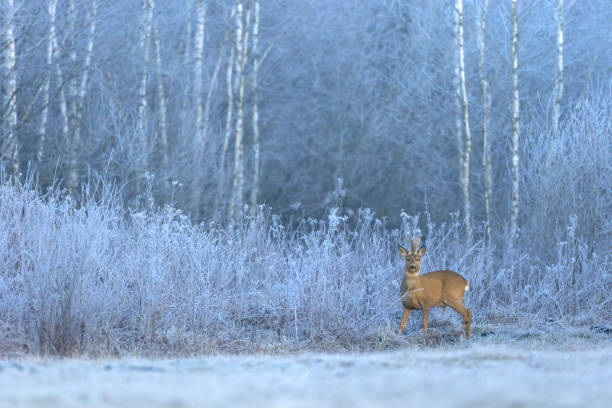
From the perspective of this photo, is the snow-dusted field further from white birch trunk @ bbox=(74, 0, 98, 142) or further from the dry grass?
white birch trunk @ bbox=(74, 0, 98, 142)

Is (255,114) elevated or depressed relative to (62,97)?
depressed

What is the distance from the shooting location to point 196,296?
34.0 ft

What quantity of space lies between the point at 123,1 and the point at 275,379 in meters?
16.7

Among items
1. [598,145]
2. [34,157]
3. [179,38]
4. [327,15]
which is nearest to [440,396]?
[598,145]

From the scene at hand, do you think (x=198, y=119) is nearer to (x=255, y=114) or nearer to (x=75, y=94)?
(x=255, y=114)

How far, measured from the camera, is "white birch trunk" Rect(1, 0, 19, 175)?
15539 millimetres

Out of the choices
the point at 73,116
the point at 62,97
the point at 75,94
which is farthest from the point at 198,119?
the point at 73,116

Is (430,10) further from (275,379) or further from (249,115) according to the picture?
(275,379)

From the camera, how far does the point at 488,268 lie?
1327cm

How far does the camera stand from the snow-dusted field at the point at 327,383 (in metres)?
4.14

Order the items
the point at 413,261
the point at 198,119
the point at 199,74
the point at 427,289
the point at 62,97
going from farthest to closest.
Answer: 1. the point at 198,119
2. the point at 199,74
3. the point at 62,97
4. the point at 413,261
5. the point at 427,289

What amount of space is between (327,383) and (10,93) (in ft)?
42.0

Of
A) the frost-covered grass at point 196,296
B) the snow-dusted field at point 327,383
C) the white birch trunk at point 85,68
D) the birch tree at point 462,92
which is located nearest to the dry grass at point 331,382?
the snow-dusted field at point 327,383

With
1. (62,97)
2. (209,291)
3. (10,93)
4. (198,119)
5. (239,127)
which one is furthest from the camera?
(198,119)
